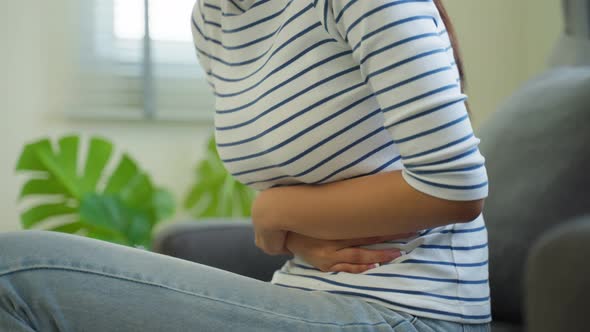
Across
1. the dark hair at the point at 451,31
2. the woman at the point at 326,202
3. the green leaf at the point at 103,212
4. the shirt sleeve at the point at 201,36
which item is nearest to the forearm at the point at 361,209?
the woman at the point at 326,202

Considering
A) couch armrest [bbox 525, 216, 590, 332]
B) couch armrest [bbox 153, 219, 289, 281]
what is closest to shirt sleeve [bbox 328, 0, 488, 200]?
couch armrest [bbox 525, 216, 590, 332]

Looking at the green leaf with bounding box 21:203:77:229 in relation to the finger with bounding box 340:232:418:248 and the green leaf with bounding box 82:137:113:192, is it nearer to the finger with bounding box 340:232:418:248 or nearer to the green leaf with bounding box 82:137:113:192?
the green leaf with bounding box 82:137:113:192

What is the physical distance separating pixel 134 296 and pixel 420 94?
13.1 inches

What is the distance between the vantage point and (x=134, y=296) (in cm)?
76

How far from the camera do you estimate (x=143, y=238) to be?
2.29 metres

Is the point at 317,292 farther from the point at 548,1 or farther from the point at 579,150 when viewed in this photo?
the point at 548,1

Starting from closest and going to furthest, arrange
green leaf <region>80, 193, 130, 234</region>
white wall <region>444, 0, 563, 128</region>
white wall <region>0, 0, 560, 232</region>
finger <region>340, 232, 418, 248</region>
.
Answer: finger <region>340, 232, 418, 248</region> → green leaf <region>80, 193, 130, 234</region> → white wall <region>0, 0, 560, 232</region> → white wall <region>444, 0, 563, 128</region>

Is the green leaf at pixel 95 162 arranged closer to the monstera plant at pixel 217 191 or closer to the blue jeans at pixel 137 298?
the monstera plant at pixel 217 191

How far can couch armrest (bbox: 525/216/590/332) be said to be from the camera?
21.2 inches

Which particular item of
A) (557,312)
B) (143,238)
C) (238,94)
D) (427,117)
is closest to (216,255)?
(238,94)

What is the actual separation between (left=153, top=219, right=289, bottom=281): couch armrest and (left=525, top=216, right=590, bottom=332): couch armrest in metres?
0.83

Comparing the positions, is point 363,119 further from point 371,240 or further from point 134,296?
point 134,296

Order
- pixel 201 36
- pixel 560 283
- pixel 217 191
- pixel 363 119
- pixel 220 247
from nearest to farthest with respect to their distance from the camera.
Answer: pixel 560 283
pixel 363 119
pixel 201 36
pixel 220 247
pixel 217 191

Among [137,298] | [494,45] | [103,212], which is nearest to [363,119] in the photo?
[137,298]
